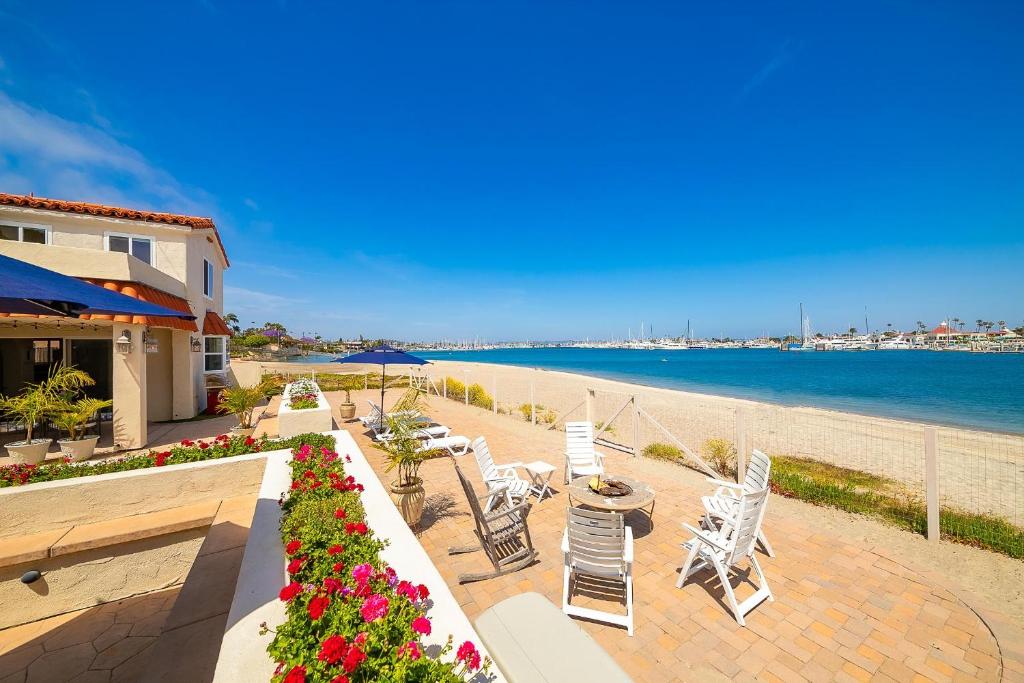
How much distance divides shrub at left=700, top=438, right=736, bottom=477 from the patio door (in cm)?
1505

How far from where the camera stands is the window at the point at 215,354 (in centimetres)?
1325

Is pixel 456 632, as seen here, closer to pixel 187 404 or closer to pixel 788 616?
pixel 788 616

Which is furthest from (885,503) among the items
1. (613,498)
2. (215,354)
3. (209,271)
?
(209,271)

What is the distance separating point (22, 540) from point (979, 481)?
1547 cm

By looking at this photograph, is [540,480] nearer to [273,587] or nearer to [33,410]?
[273,587]

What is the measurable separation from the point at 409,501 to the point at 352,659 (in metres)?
3.71

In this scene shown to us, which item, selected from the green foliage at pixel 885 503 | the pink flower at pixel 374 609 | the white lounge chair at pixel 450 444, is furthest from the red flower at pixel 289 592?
the green foliage at pixel 885 503

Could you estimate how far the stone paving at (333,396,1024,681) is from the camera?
3188mm

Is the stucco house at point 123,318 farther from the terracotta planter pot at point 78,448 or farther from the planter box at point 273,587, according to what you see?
the planter box at point 273,587

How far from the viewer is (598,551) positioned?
378 cm

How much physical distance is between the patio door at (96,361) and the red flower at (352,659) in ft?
42.0

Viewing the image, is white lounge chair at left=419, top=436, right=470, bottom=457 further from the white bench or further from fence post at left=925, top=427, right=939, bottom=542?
fence post at left=925, top=427, right=939, bottom=542

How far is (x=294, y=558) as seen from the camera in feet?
9.30

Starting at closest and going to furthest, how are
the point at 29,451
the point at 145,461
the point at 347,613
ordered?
the point at 347,613 < the point at 145,461 < the point at 29,451
